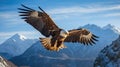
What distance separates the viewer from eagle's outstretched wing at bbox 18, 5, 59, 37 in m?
30.7

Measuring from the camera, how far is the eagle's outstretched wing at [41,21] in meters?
30.7

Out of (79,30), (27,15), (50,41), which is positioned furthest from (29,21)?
(79,30)

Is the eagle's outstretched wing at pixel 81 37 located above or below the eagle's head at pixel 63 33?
below

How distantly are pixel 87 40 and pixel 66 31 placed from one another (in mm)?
4507

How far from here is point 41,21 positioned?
106ft

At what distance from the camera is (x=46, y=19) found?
31.2 meters

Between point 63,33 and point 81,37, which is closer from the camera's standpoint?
point 63,33

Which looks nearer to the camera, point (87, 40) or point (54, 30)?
point (54, 30)

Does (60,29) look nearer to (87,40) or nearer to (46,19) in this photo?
(46,19)

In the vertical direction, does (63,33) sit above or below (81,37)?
above

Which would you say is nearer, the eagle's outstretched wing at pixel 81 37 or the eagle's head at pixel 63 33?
the eagle's head at pixel 63 33

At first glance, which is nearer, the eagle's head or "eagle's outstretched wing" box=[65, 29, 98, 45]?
the eagle's head

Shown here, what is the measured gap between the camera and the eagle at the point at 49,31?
29.5 metres

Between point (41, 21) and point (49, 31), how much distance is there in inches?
61.6
